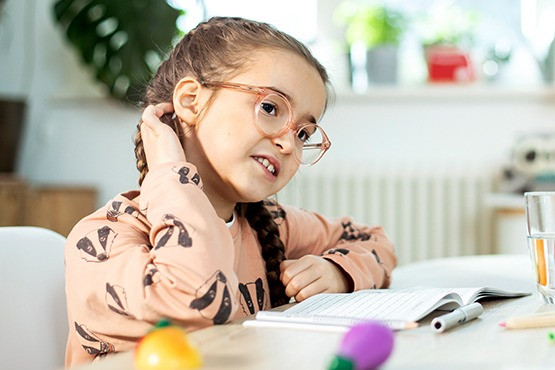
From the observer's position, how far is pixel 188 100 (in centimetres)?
112

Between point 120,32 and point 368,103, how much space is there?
1047 millimetres

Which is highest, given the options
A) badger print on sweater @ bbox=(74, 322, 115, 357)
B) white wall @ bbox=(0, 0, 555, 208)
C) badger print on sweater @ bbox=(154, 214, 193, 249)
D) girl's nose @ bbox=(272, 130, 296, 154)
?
white wall @ bbox=(0, 0, 555, 208)

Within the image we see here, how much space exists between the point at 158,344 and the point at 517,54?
311 cm

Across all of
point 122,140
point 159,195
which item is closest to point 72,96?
point 122,140

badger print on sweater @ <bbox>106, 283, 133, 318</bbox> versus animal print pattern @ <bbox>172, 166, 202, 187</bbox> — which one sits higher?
animal print pattern @ <bbox>172, 166, 202, 187</bbox>

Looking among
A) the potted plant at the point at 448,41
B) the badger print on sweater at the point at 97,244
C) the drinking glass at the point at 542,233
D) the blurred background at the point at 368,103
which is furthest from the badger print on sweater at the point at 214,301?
the potted plant at the point at 448,41

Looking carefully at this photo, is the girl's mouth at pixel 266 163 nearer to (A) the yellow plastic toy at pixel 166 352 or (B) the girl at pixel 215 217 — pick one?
(B) the girl at pixel 215 217

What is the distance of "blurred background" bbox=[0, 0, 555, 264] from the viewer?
3209 millimetres

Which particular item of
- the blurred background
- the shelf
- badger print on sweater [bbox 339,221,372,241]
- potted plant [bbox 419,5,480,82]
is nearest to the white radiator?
the blurred background

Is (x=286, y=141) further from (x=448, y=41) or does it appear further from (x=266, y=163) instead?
(x=448, y=41)

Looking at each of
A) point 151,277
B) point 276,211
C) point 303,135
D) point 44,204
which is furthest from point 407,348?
point 44,204

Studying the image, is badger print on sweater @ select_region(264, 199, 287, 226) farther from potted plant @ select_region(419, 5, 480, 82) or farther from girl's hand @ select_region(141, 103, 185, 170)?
potted plant @ select_region(419, 5, 480, 82)

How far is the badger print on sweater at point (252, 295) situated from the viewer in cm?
109

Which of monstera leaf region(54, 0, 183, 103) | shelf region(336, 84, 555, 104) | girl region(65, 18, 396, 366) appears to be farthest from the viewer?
monstera leaf region(54, 0, 183, 103)
